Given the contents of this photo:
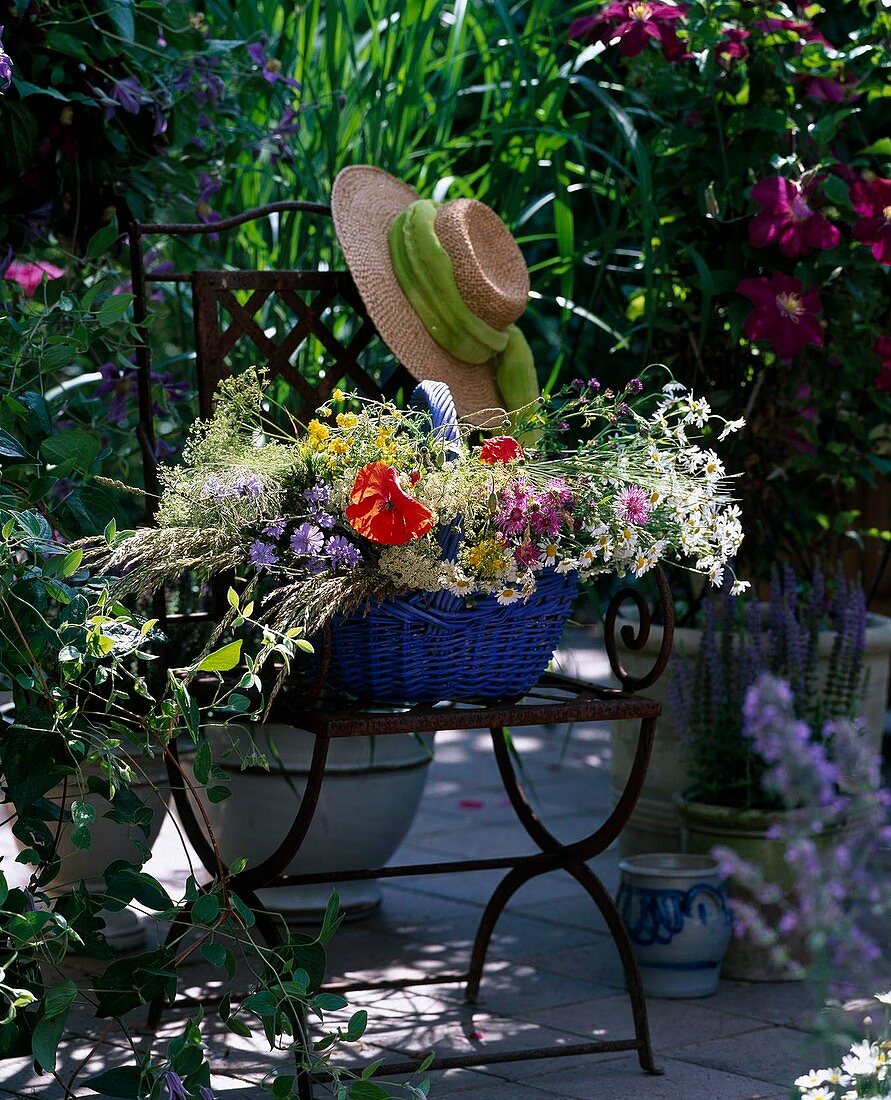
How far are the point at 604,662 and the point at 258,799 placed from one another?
3.12 metres

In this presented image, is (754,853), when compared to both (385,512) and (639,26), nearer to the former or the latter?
(385,512)

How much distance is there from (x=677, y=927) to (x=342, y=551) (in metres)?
1.02

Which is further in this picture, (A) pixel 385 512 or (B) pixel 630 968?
(B) pixel 630 968

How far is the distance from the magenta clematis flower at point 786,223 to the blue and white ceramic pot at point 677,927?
3.61 ft

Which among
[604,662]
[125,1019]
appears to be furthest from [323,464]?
[604,662]

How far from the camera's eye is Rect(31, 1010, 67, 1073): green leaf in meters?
1.65

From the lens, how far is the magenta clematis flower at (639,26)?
2756 mm

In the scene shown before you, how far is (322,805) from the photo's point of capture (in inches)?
112

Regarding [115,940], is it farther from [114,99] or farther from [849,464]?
[849,464]

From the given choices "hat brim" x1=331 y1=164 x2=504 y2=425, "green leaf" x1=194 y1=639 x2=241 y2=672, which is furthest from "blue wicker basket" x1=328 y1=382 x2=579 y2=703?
"hat brim" x1=331 y1=164 x2=504 y2=425

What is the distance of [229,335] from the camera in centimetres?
242

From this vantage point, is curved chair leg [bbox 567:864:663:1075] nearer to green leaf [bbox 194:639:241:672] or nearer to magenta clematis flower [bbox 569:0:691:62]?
green leaf [bbox 194:639:241:672]

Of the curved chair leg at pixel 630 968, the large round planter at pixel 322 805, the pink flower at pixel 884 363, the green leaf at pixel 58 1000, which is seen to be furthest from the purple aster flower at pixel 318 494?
the pink flower at pixel 884 363

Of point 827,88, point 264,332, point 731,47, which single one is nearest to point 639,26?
point 731,47
